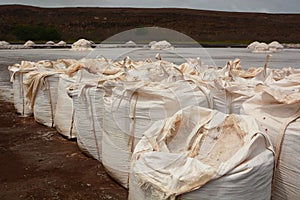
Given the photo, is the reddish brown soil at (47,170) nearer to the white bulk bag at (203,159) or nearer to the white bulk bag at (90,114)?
the white bulk bag at (90,114)

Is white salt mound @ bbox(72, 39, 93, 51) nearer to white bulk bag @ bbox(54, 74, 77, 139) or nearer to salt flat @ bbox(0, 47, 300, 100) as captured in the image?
salt flat @ bbox(0, 47, 300, 100)

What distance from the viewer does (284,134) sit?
7.18ft

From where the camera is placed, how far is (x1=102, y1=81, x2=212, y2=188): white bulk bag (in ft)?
8.49

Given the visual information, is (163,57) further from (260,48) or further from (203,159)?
(203,159)

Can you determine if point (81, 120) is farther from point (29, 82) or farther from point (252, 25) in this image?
point (252, 25)

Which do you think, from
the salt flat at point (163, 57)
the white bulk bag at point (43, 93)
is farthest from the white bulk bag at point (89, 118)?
the salt flat at point (163, 57)

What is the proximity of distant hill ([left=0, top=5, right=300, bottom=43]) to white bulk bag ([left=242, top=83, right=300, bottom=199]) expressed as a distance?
3640cm

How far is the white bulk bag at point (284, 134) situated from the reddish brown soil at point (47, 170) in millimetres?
1101

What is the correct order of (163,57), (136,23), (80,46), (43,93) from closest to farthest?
(43,93) → (163,57) → (80,46) → (136,23)

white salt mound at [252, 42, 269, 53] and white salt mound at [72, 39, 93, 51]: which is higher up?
white salt mound at [252, 42, 269, 53]

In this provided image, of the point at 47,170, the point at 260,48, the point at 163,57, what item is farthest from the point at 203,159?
the point at 260,48

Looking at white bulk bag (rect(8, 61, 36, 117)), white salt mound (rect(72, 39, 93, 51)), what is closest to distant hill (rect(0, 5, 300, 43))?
white salt mound (rect(72, 39, 93, 51))

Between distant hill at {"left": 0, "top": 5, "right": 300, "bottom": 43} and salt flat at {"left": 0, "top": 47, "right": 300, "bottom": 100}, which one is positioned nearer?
salt flat at {"left": 0, "top": 47, "right": 300, "bottom": 100}

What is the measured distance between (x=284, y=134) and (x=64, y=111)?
2605mm
